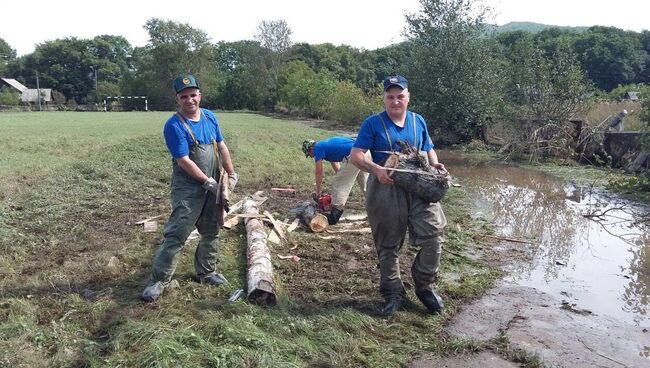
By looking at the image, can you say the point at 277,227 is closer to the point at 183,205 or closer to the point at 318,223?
the point at 318,223

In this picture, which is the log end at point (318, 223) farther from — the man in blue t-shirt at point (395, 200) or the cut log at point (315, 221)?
the man in blue t-shirt at point (395, 200)

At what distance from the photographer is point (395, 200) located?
14.8 ft

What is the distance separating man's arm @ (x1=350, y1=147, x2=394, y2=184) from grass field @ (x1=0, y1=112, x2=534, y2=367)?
1.23 metres

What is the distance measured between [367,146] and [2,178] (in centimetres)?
850

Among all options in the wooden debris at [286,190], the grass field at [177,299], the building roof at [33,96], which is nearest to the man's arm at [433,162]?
the grass field at [177,299]

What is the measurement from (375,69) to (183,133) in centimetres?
7544

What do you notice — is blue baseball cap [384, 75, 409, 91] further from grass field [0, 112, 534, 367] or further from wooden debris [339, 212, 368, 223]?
wooden debris [339, 212, 368, 223]

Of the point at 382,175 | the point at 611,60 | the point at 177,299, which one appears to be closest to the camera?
the point at 382,175

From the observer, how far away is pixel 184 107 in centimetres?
466

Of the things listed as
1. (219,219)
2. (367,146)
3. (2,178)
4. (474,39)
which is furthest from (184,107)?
(474,39)

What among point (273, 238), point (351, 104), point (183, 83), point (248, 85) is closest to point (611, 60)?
point (248, 85)

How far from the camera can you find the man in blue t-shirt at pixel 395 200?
4.48 m

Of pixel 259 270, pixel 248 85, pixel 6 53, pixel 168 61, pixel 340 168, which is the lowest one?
pixel 259 270

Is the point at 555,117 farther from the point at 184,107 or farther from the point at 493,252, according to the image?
the point at 184,107
